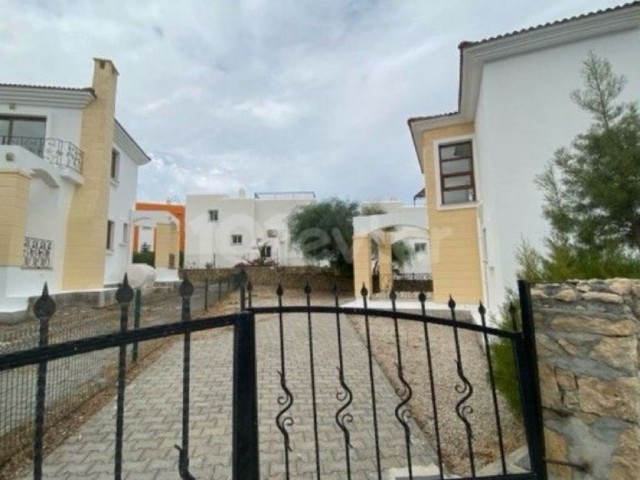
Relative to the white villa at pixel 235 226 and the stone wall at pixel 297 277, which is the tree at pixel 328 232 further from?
the white villa at pixel 235 226

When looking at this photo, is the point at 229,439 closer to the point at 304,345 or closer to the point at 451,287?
the point at 304,345

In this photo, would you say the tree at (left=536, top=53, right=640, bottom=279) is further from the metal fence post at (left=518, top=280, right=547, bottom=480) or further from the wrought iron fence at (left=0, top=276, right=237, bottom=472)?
Answer: the wrought iron fence at (left=0, top=276, right=237, bottom=472)

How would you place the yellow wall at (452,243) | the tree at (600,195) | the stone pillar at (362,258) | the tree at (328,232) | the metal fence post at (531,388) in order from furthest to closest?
1. the tree at (328,232)
2. the stone pillar at (362,258)
3. the yellow wall at (452,243)
4. the tree at (600,195)
5. the metal fence post at (531,388)

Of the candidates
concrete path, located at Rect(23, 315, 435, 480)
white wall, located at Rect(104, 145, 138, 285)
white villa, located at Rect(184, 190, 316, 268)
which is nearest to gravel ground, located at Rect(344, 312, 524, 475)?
concrete path, located at Rect(23, 315, 435, 480)

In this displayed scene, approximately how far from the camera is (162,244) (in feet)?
57.7

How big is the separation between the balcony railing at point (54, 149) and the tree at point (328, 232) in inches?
456

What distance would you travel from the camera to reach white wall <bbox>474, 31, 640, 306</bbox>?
6746 millimetres

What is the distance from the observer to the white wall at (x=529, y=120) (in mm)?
6746

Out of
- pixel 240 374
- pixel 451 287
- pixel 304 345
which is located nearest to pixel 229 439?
pixel 240 374

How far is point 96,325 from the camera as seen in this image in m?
5.07

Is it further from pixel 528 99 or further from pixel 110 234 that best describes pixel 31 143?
pixel 528 99

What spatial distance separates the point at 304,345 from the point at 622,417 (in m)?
5.52

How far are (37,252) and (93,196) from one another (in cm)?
262

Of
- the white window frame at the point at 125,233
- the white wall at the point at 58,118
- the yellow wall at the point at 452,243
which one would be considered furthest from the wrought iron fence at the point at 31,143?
the yellow wall at the point at 452,243
